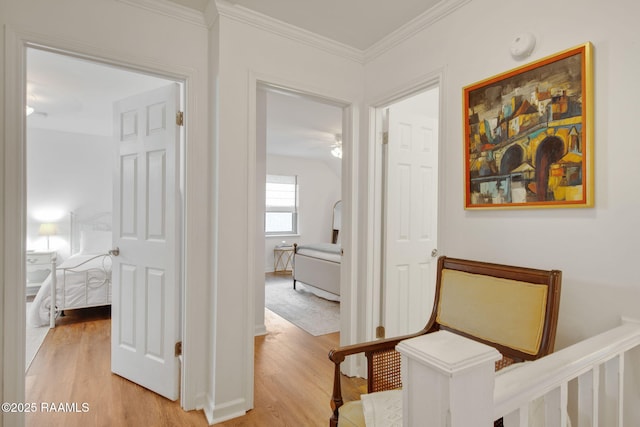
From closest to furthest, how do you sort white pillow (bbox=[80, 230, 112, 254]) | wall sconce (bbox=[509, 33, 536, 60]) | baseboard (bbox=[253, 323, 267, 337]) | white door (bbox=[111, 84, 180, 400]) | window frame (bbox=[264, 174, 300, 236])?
wall sconce (bbox=[509, 33, 536, 60]), white door (bbox=[111, 84, 180, 400]), baseboard (bbox=[253, 323, 267, 337]), white pillow (bbox=[80, 230, 112, 254]), window frame (bbox=[264, 174, 300, 236])

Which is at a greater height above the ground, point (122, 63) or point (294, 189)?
point (122, 63)

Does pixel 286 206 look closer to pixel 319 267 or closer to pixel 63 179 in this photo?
pixel 319 267

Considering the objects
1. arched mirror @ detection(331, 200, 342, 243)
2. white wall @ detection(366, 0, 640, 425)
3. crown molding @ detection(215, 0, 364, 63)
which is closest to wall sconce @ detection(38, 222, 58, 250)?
crown molding @ detection(215, 0, 364, 63)

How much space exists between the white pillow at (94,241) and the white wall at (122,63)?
3.78 m

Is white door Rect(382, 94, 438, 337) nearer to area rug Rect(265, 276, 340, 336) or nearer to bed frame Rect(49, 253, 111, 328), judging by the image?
area rug Rect(265, 276, 340, 336)

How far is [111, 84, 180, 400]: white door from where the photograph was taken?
2.08 meters

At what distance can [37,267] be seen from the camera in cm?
441

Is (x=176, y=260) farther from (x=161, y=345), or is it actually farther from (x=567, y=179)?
(x=567, y=179)

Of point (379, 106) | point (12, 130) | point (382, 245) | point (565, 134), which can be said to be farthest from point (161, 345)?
point (565, 134)

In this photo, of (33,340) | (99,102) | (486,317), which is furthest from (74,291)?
(486,317)

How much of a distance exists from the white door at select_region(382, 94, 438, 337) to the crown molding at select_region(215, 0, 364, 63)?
545 mm

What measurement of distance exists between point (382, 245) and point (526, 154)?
3.93 ft

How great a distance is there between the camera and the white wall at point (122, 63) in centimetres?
155

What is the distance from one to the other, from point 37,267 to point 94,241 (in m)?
0.75
